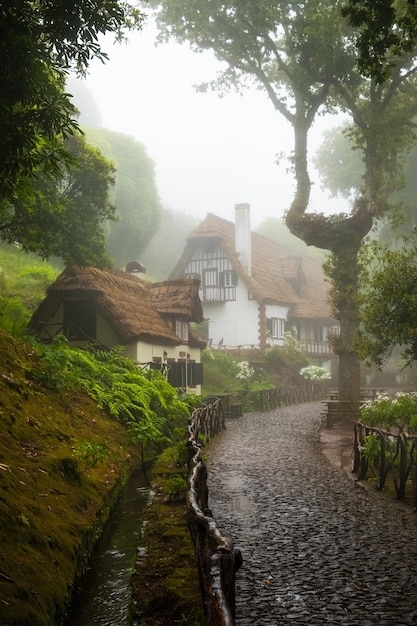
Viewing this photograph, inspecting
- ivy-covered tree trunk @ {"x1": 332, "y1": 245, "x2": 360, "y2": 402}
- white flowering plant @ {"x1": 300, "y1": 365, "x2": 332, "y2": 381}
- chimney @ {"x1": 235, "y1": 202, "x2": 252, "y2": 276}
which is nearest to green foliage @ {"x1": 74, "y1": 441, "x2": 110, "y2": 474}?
ivy-covered tree trunk @ {"x1": 332, "y1": 245, "x2": 360, "y2": 402}

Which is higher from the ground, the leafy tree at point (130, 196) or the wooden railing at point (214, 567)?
the leafy tree at point (130, 196)

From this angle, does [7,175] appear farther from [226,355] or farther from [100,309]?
[226,355]

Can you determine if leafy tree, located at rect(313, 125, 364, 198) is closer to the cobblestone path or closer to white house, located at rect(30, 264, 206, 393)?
white house, located at rect(30, 264, 206, 393)

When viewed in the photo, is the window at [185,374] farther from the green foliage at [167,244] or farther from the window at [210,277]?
the green foliage at [167,244]

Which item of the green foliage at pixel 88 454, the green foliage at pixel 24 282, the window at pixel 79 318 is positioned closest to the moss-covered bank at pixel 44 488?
the green foliage at pixel 88 454

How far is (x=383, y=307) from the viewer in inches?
664

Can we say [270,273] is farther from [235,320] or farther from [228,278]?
[235,320]

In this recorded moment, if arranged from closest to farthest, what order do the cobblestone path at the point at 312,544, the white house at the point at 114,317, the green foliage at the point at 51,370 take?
the cobblestone path at the point at 312,544, the green foliage at the point at 51,370, the white house at the point at 114,317

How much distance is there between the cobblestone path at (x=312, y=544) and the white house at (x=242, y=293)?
30051 millimetres

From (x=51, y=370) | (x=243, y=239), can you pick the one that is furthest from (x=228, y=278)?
(x=51, y=370)

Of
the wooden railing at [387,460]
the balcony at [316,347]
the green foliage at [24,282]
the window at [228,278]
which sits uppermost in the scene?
the window at [228,278]

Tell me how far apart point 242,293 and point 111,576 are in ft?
129

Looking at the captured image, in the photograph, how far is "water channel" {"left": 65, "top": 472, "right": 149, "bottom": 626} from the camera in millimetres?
6212

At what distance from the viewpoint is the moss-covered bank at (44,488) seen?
5671 millimetres
